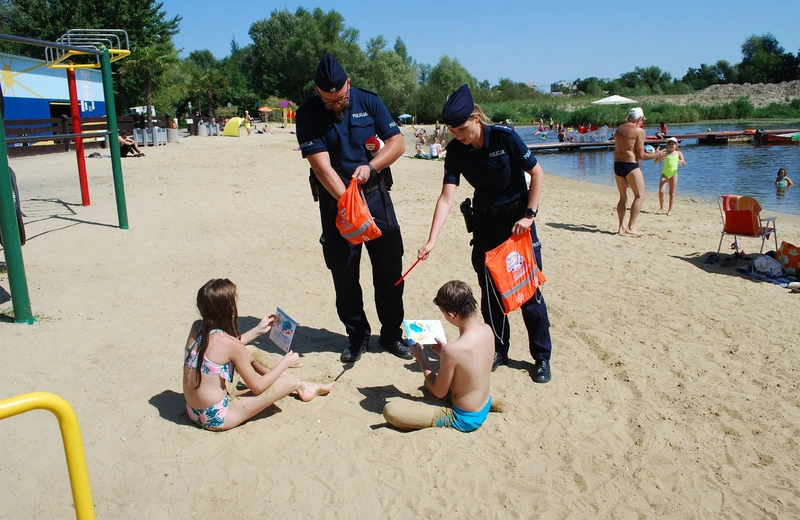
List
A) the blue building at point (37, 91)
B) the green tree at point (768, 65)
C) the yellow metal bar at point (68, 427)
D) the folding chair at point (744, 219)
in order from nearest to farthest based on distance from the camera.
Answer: the yellow metal bar at point (68, 427)
the folding chair at point (744, 219)
the blue building at point (37, 91)
the green tree at point (768, 65)

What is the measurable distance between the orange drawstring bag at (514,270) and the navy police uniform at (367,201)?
82cm

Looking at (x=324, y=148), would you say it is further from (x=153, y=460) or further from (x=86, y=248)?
(x=86, y=248)

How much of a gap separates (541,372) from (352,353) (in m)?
1.47

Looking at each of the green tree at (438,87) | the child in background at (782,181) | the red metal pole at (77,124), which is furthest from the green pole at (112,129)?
the green tree at (438,87)

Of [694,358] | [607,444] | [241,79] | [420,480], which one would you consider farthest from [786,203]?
[241,79]

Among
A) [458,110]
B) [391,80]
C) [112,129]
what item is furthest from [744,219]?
[391,80]

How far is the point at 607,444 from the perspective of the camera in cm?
389

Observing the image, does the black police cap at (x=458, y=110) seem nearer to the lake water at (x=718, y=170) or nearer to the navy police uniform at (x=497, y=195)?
the navy police uniform at (x=497, y=195)

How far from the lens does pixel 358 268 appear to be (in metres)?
4.98

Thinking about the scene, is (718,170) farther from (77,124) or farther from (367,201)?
(367,201)

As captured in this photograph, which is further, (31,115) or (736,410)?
(31,115)

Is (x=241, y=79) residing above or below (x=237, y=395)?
above

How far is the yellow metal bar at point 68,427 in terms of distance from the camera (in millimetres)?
2100

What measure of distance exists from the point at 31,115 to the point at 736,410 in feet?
79.8
